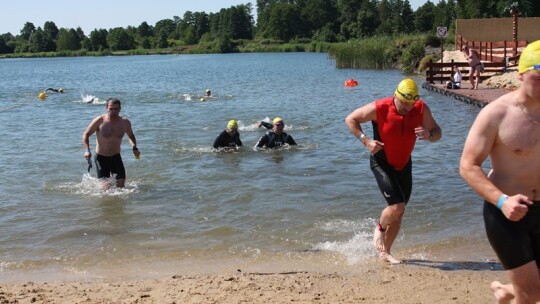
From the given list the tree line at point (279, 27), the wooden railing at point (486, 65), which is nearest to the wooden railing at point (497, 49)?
the wooden railing at point (486, 65)

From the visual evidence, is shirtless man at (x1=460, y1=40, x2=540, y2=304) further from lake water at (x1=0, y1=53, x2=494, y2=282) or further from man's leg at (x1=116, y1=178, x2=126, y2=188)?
man's leg at (x1=116, y1=178, x2=126, y2=188)

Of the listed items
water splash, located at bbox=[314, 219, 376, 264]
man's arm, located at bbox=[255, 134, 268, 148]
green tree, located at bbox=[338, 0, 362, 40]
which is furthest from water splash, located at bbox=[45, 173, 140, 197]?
green tree, located at bbox=[338, 0, 362, 40]

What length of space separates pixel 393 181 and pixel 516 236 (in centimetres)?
248

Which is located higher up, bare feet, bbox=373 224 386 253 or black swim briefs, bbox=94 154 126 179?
black swim briefs, bbox=94 154 126 179

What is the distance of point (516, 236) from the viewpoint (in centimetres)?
364

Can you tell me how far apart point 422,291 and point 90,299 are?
2806 mm

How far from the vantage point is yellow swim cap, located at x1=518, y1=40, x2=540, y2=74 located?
349cm

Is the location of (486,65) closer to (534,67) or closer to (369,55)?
(369,55)

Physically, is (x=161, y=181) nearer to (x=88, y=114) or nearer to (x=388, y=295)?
(x=388, y=295)

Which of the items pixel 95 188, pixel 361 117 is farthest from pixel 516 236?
pixel 95 188

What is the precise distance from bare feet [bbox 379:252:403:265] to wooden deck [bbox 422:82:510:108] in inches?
577

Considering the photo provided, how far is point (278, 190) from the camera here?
35.1ft

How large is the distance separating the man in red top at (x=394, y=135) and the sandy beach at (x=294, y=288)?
26.8 inches

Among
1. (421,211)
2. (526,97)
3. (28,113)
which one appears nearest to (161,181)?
(421,211)
